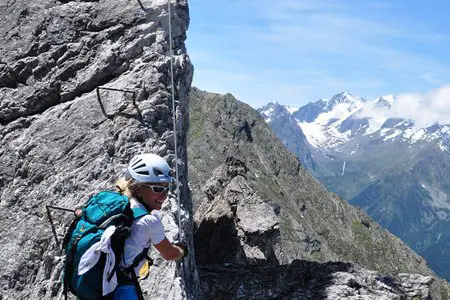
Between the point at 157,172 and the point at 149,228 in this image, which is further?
the point at 157,172

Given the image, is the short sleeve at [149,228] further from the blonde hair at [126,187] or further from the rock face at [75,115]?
the rock face at [75,115]

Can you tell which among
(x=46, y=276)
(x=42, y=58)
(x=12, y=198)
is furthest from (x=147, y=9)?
(x=46, y=276)

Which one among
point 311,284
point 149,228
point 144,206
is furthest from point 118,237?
point 311,284

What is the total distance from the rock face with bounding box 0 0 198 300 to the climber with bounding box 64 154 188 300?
5.05 m

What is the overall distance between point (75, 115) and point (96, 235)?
9.71 metres

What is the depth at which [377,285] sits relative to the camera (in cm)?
1942

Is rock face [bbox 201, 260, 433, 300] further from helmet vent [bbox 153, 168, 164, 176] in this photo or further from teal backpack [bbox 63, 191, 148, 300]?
teal backpack [bbox 63, 191, 148, 300]

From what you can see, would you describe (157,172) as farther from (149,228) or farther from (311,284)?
(311,284)

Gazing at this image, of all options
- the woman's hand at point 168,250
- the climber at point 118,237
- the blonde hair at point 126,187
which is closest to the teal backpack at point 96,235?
the climber at point 118,237

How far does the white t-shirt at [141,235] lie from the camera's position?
10188 millimetres

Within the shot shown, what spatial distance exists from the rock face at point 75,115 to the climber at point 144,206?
484 centimetres

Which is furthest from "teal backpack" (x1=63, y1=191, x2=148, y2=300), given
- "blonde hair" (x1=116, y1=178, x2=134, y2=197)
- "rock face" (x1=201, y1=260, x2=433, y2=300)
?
"rock face" (x1=201, y1=260, x2=433, y2=300)

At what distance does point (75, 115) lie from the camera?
18.8m

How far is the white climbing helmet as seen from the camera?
1070cm
